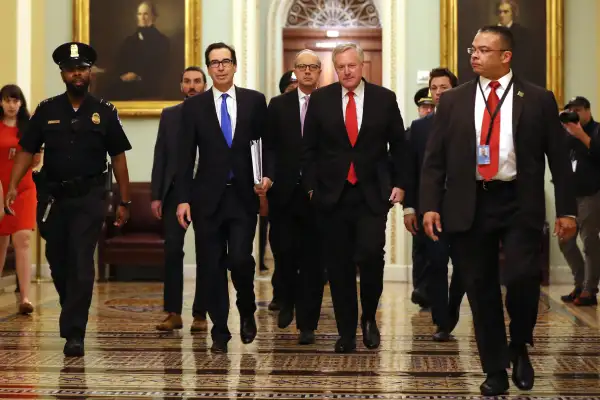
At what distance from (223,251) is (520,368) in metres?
2.07

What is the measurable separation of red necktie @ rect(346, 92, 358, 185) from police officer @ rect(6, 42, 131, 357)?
138 centimetres

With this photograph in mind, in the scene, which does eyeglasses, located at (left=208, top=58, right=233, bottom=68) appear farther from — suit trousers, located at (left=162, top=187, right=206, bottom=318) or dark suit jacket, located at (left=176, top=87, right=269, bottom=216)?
suit trousers, located at (left=162, top=187, right=206, bottom=318)

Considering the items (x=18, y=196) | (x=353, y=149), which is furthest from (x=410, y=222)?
(x=18, y=196)

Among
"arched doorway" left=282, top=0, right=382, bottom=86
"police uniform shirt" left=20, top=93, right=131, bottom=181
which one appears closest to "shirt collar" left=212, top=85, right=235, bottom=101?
"police uniform shirt" left=20, top=93, right=131, bottom=181

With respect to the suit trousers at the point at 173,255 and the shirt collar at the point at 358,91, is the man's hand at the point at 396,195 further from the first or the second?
the suit trousers at the point at 173,255

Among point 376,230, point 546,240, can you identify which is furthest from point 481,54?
point 546,240

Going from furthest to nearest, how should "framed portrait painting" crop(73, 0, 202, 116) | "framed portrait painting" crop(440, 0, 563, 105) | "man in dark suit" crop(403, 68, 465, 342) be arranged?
1. "framed portrait painting" crop(73, 0, 202, 116)
2. "framed portrait painting" crop(440, 0, 563, 105)
3. "man in dark suit" crop(403, 68, 465, 342)

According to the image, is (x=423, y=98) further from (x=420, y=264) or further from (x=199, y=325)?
(x=199, y=325)

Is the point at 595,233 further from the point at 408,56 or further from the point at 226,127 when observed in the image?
the point at 226,127

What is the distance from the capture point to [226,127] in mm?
6207

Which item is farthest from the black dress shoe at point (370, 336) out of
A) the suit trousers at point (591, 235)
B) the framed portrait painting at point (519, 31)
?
the framed portrait painting at point (519, 31)

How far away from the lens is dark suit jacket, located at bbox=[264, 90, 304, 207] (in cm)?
707

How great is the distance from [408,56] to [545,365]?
22.5 feet

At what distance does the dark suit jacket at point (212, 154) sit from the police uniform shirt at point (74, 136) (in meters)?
0.48
